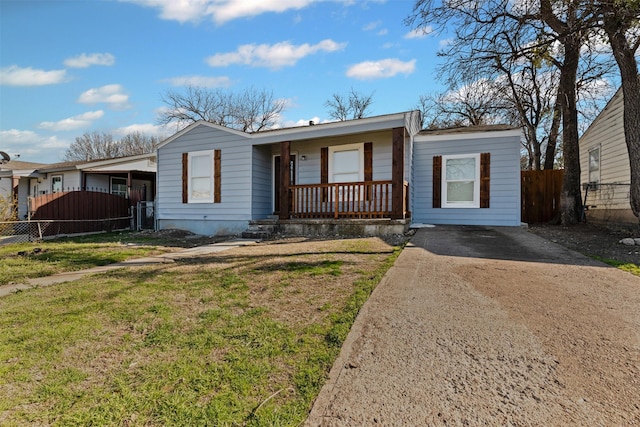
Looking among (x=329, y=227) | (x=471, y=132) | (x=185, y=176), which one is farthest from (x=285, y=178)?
(x=471, y=132)

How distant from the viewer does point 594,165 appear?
1178 cm

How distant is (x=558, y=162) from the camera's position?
2512 centimetres

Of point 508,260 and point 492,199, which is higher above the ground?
point 492,199

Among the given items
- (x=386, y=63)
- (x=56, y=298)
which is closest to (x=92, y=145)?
(x=386, y=63)

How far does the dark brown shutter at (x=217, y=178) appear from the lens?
9.97 meters

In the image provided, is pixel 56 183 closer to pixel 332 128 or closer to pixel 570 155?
pixel 332 128

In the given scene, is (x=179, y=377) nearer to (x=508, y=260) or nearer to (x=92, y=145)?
(x=508, y=260)

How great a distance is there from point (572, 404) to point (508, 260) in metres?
3.45

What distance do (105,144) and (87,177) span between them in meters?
26.6

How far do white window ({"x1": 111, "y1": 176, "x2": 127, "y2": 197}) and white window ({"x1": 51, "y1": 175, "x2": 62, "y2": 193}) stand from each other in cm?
269

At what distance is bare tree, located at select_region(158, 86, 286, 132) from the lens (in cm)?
2578

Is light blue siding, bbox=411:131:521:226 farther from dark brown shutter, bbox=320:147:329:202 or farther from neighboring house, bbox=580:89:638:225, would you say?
neighboring house, bbox=580:89:638:225

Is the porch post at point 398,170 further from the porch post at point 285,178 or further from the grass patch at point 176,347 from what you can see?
the grass patch at point 176,347

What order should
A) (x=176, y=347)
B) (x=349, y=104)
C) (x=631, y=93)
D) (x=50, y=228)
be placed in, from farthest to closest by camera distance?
(x=349, y=104)
(x=50, y=228)
(x=631, y=93)
(x=176, y=347)
